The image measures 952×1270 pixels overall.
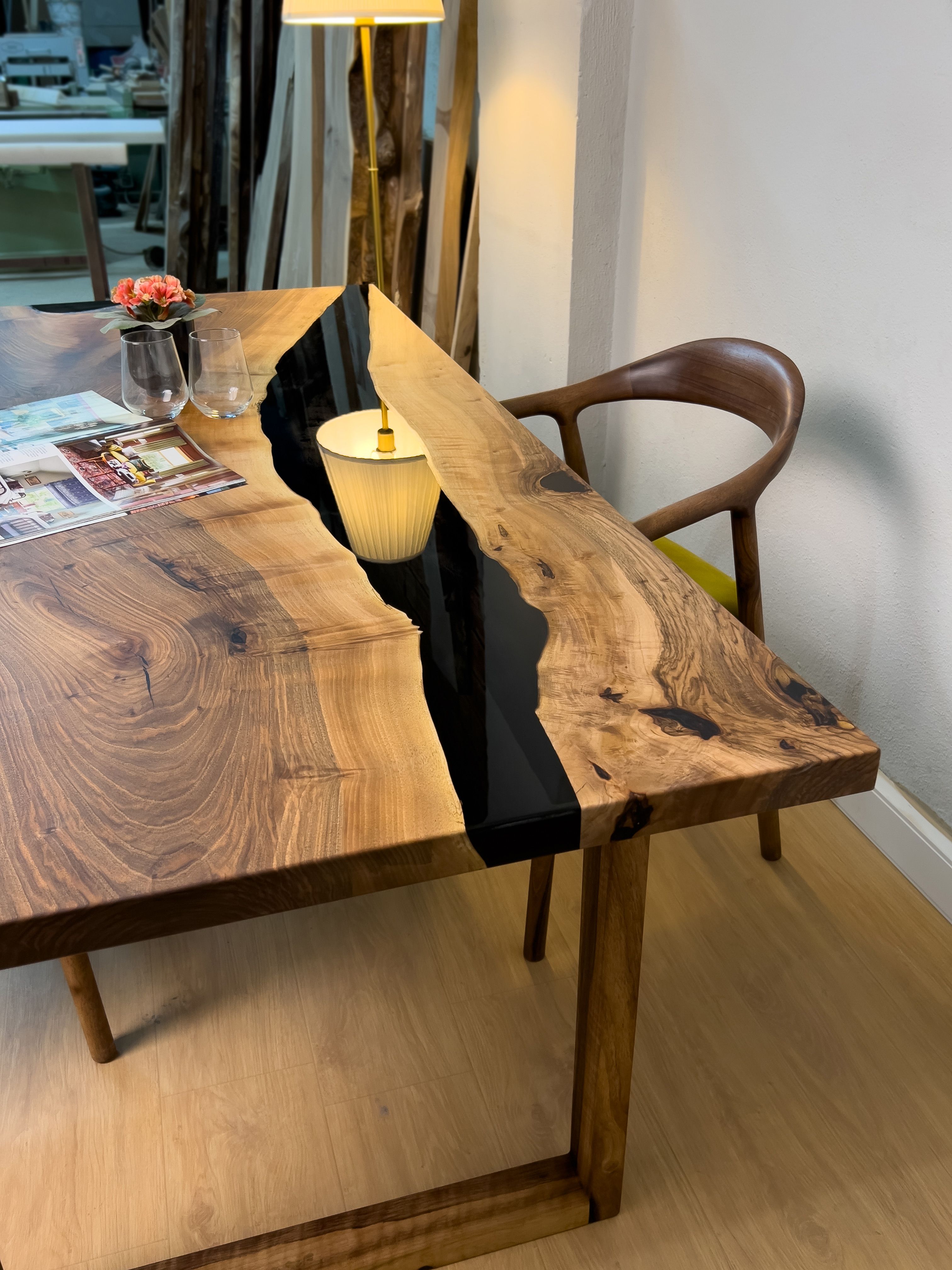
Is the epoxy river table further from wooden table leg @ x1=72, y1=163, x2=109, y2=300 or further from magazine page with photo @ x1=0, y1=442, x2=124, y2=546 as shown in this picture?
wooden table leg @ x1=72, y1=163, x2=109, y2=300

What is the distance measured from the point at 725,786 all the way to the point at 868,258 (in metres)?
1.21

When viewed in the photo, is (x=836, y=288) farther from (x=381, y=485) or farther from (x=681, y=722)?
(x=681, y=722)

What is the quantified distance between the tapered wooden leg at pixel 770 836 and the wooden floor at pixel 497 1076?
0.03m

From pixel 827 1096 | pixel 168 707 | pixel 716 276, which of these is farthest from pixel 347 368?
pixel 827 1096

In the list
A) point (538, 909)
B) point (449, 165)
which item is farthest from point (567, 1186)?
point (449, 165)

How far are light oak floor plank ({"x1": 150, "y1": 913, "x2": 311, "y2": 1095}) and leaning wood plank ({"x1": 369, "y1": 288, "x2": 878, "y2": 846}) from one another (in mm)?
837

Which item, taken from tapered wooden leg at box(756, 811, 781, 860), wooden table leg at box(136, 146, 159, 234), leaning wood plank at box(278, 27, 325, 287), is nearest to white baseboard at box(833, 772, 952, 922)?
tapered wooden leg at box(756, 811, 781, 860)

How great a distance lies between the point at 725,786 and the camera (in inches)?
34.0

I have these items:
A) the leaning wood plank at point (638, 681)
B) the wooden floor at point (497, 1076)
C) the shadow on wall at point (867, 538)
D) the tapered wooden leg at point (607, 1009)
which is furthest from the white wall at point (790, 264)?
the tapered wooden leg at point (607, 1009)

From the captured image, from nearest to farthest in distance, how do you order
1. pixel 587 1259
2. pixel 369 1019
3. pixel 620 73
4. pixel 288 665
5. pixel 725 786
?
pixel 725 786 → pixel 288 665 → pixel 587 1259 → pixel 369 1019 → pixel 620 73

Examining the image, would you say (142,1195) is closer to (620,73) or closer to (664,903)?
(664,903)

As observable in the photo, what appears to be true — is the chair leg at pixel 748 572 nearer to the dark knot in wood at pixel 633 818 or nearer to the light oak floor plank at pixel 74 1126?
the dark knot in wood at pixel 633 818

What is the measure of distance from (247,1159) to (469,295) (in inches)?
101

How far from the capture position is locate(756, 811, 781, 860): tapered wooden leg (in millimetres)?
1834
